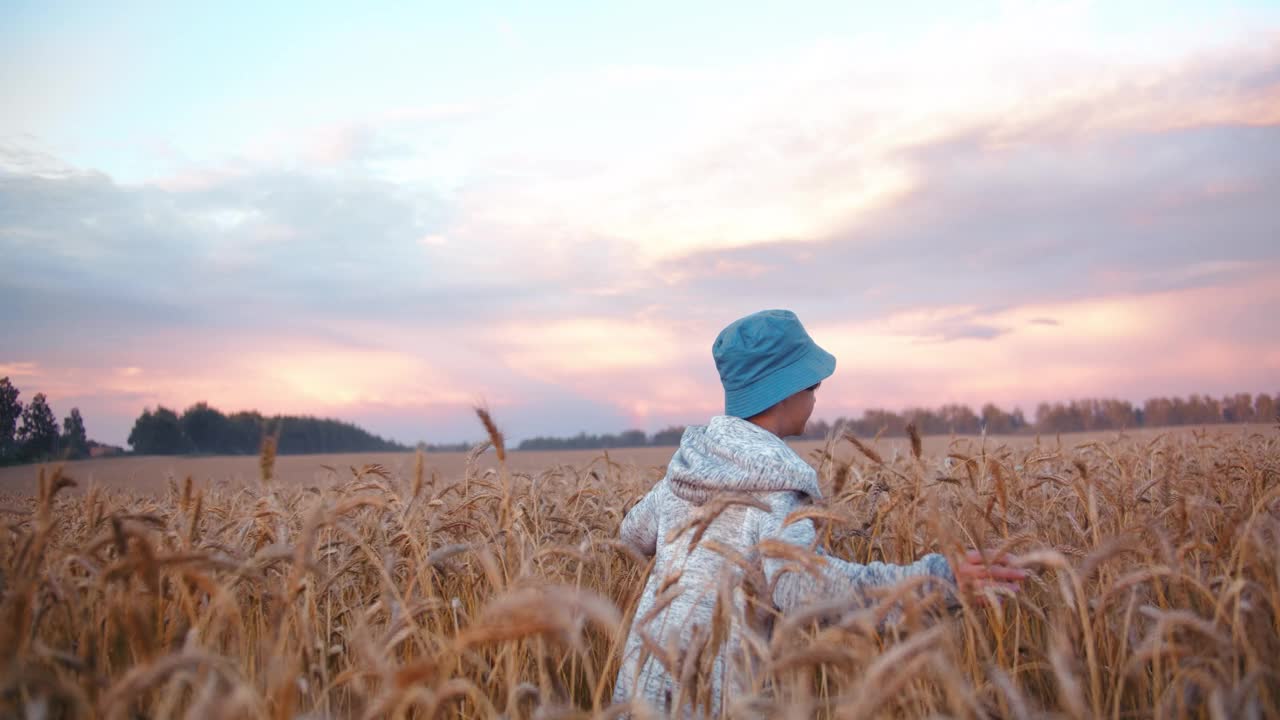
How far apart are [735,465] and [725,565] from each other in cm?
91

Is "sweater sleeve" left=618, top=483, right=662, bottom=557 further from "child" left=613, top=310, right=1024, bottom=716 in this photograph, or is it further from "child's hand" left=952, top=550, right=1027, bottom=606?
"child's hand" left=952, top=550, right=1027, bottom=606

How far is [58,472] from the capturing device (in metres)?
2.12

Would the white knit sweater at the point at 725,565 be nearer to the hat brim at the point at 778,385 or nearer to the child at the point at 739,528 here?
the child at the point at 739,528

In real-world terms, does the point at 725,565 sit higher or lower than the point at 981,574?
higher

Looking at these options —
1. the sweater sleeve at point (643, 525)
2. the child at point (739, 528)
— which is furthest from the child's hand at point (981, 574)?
the sweater sleeve at point (643, 525)

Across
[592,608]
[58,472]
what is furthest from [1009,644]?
[58,472]

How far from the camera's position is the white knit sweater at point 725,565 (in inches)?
80.1

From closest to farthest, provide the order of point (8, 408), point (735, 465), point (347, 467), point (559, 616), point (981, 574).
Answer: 1. point (559, 616)
2. point (981, 574)
3. point (735, 465)
4. point (8, 408)
5. point (347, 467)

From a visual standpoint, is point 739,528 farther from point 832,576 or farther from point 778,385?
point 778,385

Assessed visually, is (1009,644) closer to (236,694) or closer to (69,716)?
(236,694)

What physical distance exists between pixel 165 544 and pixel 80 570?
36 cm

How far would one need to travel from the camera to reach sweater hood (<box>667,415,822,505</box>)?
268 centimetres

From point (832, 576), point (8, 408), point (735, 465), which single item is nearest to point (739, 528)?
point (735, 465)

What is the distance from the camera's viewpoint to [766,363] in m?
3.11
